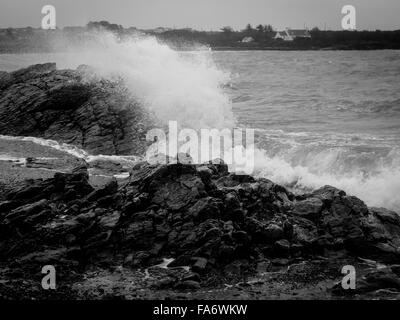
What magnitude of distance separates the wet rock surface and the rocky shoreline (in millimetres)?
19

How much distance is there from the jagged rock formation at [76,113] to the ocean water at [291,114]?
1635 mm

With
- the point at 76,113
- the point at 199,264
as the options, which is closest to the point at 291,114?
the point at 76,113

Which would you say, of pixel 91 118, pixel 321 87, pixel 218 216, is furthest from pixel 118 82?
pixel 321 87

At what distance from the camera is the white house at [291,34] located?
115 meters

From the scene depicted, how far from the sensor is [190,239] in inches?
379

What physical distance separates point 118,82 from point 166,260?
1341 centimetres

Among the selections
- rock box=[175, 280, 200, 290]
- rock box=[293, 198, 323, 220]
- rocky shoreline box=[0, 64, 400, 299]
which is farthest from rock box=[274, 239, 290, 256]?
rock box=[175, 280, 200, 290]

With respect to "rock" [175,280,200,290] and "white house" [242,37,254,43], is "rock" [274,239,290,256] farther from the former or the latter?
Result: "white house" [242,37,254,43]

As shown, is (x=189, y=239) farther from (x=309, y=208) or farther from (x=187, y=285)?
(x=309, y=208)

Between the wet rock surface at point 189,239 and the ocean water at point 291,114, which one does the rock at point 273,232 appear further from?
the ocean water at point 291,114

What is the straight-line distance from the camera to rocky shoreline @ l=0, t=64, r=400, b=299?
28.1 feet

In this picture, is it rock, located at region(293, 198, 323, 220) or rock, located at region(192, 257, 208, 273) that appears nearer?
rock, located at region(192, 257, 208, 273)

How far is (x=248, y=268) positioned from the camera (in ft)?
30.3

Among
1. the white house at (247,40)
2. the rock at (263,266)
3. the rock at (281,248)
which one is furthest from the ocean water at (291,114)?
the white house at (247,40)
